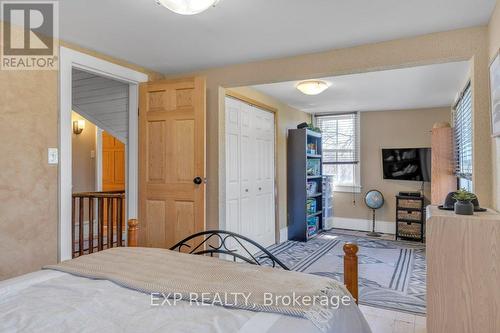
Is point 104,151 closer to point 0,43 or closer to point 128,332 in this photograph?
point 0,43

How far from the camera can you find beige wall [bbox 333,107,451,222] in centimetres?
595

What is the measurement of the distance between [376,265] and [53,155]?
3791 millimetres

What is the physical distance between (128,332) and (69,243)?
2161mm

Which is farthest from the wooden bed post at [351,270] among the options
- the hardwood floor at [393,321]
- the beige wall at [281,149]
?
the beige wall at [281,149]

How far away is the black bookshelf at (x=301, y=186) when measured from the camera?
553 centimetres

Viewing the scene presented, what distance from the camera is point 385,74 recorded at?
12.5 feet

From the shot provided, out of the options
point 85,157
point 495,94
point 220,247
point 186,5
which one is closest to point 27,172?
point 220,247

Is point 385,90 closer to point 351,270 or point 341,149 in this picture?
point 341,149

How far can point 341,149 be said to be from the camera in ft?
21.7

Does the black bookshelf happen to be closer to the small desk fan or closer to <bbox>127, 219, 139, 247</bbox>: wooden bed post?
the small desk fan

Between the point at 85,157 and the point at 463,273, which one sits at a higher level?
the point at 85,157

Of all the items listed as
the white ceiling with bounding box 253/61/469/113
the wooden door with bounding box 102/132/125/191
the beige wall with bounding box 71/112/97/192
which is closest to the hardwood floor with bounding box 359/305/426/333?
the white ceiling with bounding box 253/61/469/113

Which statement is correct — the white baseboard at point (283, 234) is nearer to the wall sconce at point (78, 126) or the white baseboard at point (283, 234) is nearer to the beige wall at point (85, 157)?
the beige wall at point (85, 157)

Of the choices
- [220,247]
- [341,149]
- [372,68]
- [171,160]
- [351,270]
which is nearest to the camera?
[351,270]
